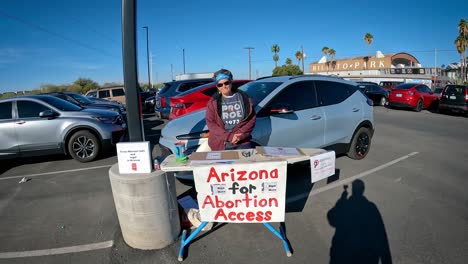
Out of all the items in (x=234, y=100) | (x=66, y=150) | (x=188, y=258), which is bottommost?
(x=188, y=258)

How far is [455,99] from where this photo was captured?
1340 centimetres

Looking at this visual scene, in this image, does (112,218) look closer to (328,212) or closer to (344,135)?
(328,212)

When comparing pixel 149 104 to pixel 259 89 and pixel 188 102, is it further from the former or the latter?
pixel 259 89

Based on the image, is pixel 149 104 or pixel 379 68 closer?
pixel 149 104

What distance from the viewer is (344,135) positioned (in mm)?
5207

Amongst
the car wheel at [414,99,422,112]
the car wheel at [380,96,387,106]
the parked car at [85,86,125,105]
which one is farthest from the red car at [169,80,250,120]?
the car wheel at [380,96,387,106]

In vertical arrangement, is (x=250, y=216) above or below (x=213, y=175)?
below

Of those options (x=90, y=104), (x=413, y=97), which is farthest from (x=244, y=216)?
(x=413, y=97)

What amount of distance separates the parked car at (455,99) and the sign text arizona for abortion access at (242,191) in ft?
49.2

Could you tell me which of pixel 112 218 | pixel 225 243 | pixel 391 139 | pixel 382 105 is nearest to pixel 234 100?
pixel 225 243

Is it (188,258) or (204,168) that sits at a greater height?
(204,168)

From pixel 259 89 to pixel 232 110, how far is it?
168 centimetres

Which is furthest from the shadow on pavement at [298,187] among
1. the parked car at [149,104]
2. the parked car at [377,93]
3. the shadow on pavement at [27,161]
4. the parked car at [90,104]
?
the parked car at [377,93]

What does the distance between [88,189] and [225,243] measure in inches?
117
